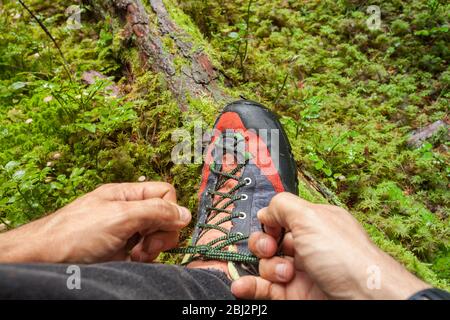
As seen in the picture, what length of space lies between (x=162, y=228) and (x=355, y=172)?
2.23 meters

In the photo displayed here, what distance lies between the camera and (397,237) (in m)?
2.94

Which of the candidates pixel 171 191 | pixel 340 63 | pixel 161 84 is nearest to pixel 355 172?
pixel 340 63

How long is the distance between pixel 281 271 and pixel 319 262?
11.0 inches

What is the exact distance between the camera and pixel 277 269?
1696mm

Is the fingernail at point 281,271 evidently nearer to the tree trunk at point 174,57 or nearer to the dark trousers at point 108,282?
the dark trousers at point 108,282

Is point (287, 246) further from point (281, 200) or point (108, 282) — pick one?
point (108, 282)

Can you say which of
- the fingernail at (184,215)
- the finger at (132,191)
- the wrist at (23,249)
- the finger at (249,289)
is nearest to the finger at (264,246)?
the finger at (249,289)

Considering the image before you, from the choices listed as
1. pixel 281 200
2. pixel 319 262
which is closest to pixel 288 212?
pixel 281 200

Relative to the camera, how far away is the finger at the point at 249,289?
1.68 m

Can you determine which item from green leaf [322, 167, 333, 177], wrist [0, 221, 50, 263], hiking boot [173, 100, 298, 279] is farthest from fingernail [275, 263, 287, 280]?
green leaf [322, 167, 333, 177]

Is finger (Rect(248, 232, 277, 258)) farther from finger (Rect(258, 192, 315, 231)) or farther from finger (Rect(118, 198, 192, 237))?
finger (Rect(118, 198, 192, 237))

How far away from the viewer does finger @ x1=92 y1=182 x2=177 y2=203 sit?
1778 millimetres

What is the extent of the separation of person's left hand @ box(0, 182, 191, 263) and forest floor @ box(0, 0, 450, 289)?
89cm
